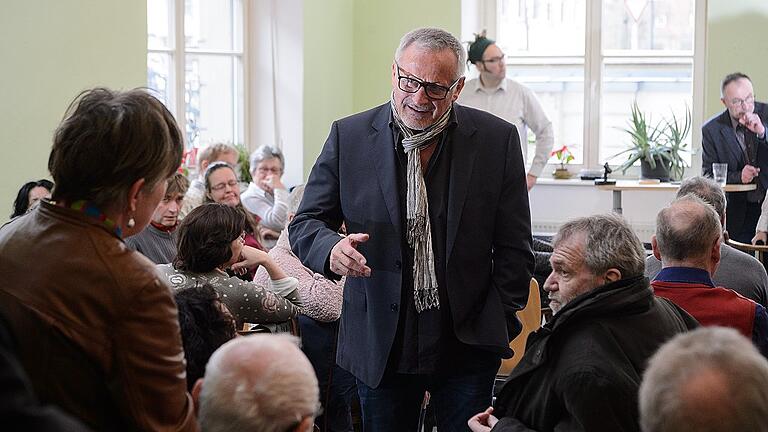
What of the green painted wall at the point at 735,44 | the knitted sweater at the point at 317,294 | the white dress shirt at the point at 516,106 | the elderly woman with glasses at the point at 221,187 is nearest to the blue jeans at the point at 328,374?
the knitted sweater at the point at 317,294

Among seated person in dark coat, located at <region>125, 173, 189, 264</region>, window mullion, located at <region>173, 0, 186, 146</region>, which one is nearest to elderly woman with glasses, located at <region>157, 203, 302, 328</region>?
seated person in dark coat, located at <region>125, 173, 189, 264</region>

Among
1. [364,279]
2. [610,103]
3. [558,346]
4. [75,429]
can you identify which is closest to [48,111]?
[364,279]

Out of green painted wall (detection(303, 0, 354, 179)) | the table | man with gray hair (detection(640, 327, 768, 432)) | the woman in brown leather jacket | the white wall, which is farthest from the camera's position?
the white wall

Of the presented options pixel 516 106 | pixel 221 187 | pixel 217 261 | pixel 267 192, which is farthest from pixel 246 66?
pixel 217 261

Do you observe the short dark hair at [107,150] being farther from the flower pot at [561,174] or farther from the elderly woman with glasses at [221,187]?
the flower pot at [561,174]

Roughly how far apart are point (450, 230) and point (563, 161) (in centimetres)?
663

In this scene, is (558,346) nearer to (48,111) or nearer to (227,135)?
(48,111)

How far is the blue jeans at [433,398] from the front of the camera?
2805 mm

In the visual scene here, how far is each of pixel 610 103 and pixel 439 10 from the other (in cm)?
181

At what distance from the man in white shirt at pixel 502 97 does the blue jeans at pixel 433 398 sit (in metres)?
5.09

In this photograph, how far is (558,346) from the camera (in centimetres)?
235

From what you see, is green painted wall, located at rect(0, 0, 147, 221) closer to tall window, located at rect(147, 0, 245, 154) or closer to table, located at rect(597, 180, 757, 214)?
tall window, located at rect(147, 0, 245, 154)

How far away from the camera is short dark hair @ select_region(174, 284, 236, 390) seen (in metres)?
2.18

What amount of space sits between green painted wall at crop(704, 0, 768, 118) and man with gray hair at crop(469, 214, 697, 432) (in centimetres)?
655
